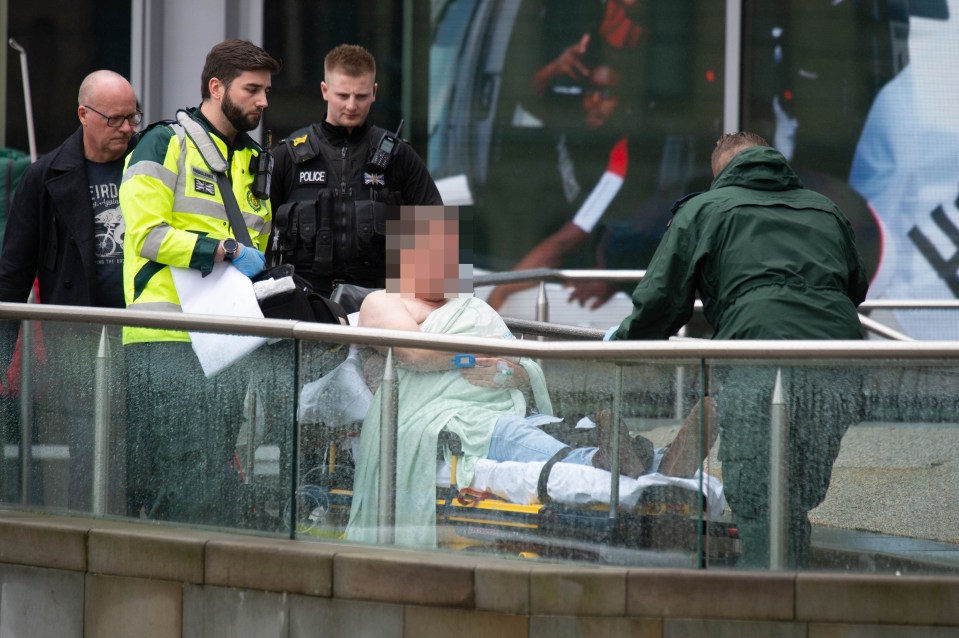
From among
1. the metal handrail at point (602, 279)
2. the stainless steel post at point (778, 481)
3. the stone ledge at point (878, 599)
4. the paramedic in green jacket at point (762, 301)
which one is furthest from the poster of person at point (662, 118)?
the stone ledge at point (878, 599)

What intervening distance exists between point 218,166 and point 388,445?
4.80 feet

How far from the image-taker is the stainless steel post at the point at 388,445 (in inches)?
203

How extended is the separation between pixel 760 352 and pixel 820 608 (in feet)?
2.70

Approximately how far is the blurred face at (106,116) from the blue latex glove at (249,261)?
2.41 ft

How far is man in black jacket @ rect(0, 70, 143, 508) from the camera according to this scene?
6020mm

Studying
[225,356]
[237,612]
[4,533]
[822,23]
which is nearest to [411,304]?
[225,356]

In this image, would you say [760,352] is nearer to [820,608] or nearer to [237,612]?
[820,608]

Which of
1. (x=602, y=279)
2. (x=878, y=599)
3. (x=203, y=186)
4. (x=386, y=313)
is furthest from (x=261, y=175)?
(x=602, y=279)

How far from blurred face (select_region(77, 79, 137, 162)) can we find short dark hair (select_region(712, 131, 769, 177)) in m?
2.34

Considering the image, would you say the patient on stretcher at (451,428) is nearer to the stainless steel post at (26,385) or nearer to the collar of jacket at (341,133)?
the stainless steel post at (26,385)

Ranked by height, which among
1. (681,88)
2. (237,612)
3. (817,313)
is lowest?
(237,612)

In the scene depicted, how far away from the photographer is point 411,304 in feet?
18.9

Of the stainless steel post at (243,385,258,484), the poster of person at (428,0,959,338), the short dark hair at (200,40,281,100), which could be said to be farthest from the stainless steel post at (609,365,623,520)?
the poster of person at (428,0,959,338)

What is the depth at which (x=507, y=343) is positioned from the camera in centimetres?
496
